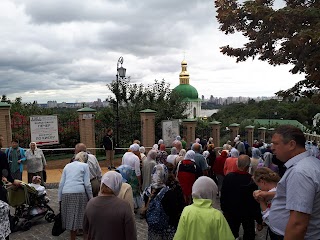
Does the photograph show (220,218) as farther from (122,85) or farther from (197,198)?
(122,85)

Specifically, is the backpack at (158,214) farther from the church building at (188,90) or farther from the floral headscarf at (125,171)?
the church building at (188,90)

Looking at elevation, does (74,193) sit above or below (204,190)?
below

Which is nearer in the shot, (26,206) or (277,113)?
(26,206)

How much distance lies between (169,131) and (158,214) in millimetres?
12999

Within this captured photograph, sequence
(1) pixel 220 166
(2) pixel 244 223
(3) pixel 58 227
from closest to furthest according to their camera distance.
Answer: (2) pixel 244 223
(3) pixel 58 227
(1) pixel 220 166

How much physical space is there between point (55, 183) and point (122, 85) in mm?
11935

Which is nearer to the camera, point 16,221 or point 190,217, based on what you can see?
point 190,217

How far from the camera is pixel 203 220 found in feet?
10.5

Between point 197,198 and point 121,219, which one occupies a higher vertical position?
point 197,198

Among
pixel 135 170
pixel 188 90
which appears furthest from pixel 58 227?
pixel 188 90

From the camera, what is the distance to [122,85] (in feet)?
74.6

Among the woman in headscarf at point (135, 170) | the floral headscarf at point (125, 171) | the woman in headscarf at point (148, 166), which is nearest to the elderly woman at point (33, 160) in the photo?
the woman in headscarf at point (135, 170)

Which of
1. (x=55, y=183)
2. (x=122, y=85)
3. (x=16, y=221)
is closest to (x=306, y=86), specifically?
(x=16, y=221)

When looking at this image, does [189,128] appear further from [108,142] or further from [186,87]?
[186,87]
